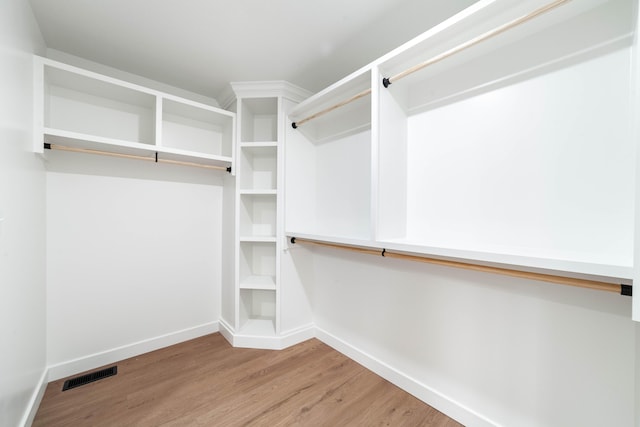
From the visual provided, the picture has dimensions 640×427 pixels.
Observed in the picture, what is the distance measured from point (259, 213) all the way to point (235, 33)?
154 centimetres

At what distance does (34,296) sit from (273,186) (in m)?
1.82

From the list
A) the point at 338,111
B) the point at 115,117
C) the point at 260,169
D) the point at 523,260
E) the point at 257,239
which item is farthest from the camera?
the point at 260,169

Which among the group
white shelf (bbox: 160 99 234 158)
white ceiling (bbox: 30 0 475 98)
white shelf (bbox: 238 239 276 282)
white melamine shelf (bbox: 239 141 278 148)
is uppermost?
white ceiling (bbox: 30 0 475 98)

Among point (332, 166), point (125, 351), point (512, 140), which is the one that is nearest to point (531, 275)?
point (512, 140)

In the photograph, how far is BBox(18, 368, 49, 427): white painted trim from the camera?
1.40m

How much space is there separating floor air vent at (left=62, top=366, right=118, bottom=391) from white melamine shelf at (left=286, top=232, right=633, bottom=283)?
6.98 ft

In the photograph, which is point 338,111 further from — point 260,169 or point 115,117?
point 115,117

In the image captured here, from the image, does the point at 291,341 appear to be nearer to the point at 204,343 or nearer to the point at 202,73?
the point at 204,343

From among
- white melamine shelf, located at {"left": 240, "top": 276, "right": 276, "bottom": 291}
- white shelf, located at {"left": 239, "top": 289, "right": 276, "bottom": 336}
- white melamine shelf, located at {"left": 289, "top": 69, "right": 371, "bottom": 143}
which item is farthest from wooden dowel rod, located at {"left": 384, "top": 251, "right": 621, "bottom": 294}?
white shelf, located at {"left": 239, "top": 289, "right": 276, "bottom": 336}

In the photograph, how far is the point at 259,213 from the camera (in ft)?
8.74

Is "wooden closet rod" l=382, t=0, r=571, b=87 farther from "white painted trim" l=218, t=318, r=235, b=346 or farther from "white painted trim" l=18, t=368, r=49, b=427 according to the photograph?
"white painted trim" l=18, t=368, r=49, b=427

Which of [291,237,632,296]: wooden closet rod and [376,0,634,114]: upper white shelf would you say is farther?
[376,0,634,114]: upper white shelf

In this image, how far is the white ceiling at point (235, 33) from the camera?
4.81ft

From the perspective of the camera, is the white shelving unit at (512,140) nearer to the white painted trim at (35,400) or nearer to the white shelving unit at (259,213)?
the white shelving unit at (259,213)
